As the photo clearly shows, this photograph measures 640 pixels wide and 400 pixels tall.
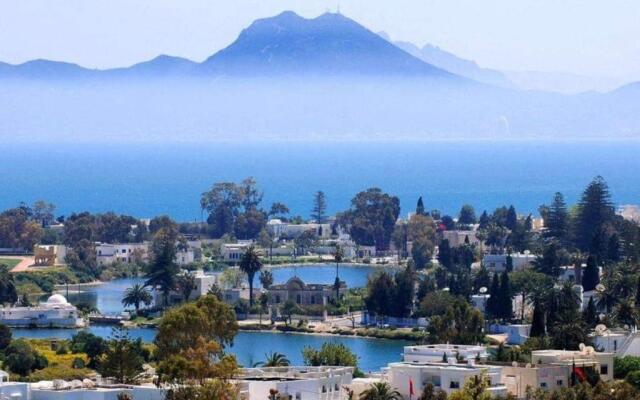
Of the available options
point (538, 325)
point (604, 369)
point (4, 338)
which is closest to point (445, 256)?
point (538, 325)

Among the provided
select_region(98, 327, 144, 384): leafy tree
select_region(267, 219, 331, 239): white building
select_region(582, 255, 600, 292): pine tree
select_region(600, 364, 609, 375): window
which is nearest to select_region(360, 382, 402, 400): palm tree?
select_region(600, 364, 609, 375): window

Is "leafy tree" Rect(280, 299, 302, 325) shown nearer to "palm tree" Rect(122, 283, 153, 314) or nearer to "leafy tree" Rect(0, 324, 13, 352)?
"palm tree" Rect(122, 283, 153, 314)

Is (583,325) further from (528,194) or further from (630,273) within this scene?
(528,194)

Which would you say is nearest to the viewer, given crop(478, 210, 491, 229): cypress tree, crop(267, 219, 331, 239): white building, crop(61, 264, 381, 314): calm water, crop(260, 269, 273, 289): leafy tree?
crop(260, 269, 273, 289): leafy tree

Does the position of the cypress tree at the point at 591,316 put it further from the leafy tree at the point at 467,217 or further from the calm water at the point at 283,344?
the leafy tree at the point at 467,217

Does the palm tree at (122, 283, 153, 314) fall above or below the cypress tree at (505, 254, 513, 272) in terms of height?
below

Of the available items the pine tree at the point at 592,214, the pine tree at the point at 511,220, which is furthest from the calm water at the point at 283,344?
the pine tree at the point at 511,220
